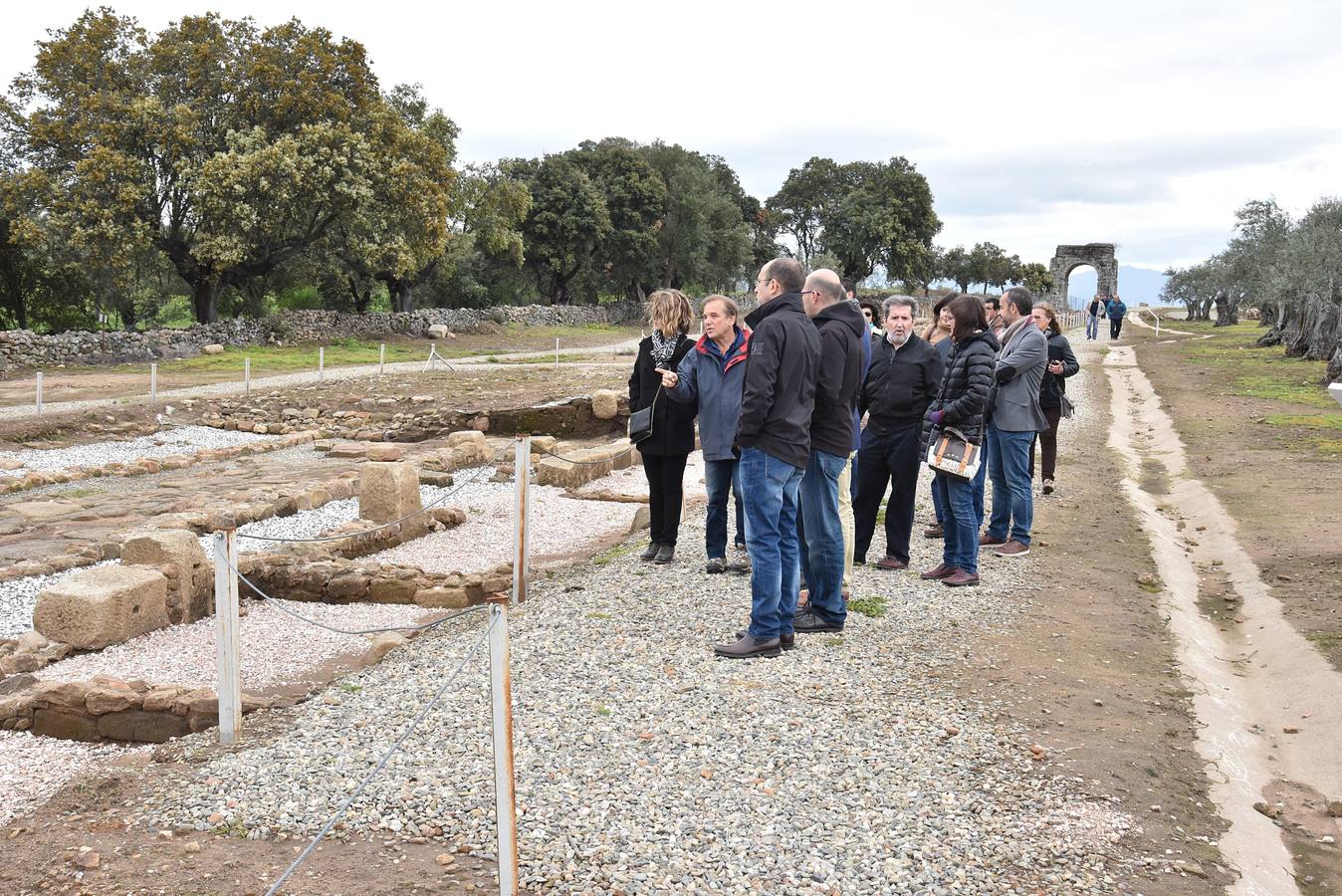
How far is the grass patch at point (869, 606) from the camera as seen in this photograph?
24.0 ft

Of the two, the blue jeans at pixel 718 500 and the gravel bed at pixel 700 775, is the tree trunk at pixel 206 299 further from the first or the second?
the gravel bed at pixel 700 775

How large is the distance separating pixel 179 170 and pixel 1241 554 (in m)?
30.4

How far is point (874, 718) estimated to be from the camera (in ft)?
17.9

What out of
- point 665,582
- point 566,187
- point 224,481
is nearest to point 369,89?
point 566,187

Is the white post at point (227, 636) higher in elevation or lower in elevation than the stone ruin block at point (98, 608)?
higher

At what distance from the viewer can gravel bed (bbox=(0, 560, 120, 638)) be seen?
8625mm

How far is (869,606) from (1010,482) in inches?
108

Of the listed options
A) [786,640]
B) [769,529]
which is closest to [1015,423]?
[786,640]

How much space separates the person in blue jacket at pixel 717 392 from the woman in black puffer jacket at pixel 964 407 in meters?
1.67

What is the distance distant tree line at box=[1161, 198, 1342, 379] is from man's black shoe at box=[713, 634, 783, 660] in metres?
25.2

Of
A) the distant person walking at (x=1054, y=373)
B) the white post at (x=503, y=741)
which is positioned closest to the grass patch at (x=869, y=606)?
the white post at (x=503, y=741)

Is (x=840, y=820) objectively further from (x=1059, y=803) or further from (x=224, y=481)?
(x=224, y=481)

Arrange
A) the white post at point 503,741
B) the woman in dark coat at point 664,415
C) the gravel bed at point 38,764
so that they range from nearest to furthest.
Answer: the white post at point 503,741, the gravel bed at point 38,764, the woman in dark coat at point 664,415

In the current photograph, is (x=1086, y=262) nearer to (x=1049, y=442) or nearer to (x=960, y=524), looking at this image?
(x=1049, y=442)
